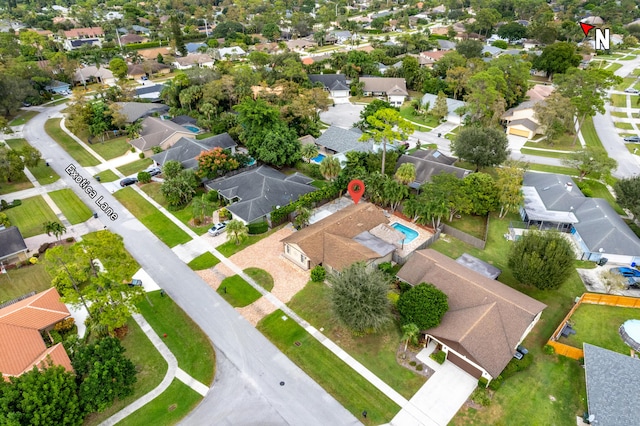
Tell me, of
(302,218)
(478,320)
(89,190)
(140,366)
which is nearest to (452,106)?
(302,218)

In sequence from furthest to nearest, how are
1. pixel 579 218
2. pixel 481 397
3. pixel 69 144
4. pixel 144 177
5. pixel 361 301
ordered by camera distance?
pixel 69 144 → pixel 144 177 → pixel 579 218 → pixel 361 301 → pixel 481 397

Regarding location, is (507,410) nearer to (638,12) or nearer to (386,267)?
(386,267)

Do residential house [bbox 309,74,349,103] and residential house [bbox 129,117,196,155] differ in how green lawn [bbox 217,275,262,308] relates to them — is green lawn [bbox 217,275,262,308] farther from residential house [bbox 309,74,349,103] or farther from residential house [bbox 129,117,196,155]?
residential house [bbox 309,74,349,103]

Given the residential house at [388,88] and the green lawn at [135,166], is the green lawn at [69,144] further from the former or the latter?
the residential house at [388,88]

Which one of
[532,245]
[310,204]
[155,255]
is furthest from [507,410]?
[155,255]

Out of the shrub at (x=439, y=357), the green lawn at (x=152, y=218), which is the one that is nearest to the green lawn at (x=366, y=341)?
the shrub at (x=439, y=357)

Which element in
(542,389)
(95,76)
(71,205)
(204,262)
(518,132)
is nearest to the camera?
(542,389)

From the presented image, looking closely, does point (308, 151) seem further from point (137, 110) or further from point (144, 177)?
point (137, 110)
